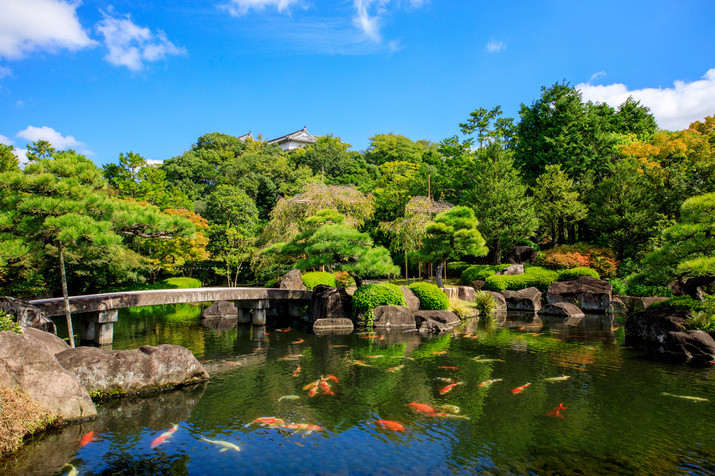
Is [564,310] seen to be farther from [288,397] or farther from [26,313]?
[26,313]

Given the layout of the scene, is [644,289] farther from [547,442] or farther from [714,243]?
[547,442]

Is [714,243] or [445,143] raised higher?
[445,143]

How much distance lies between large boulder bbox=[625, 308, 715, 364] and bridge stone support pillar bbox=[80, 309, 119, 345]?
16.8 metres

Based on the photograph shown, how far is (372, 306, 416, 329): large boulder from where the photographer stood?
17.5m

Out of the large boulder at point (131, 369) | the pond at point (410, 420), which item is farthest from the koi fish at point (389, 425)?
the large boulder at point (131, 369)

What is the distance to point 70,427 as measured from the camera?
22.9 ft

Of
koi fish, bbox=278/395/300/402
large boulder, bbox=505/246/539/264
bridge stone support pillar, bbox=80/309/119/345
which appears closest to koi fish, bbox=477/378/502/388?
koi fish, bbox=278/395/300/402

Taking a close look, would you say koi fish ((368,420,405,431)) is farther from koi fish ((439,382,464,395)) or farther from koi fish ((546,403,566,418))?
koi fish ((546,403,566,418))

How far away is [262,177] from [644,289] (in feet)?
104

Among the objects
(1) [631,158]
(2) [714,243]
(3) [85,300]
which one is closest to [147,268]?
(3) [85,300]

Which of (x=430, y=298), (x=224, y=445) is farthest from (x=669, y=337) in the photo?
(x=224, y=445)

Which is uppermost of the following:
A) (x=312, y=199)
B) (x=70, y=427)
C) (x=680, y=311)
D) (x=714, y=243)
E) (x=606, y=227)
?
(x=312, y=199)

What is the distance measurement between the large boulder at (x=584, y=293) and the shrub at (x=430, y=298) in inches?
291

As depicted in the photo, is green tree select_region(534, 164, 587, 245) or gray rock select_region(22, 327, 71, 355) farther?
green tree select_region(534, 164, 587, 245)
